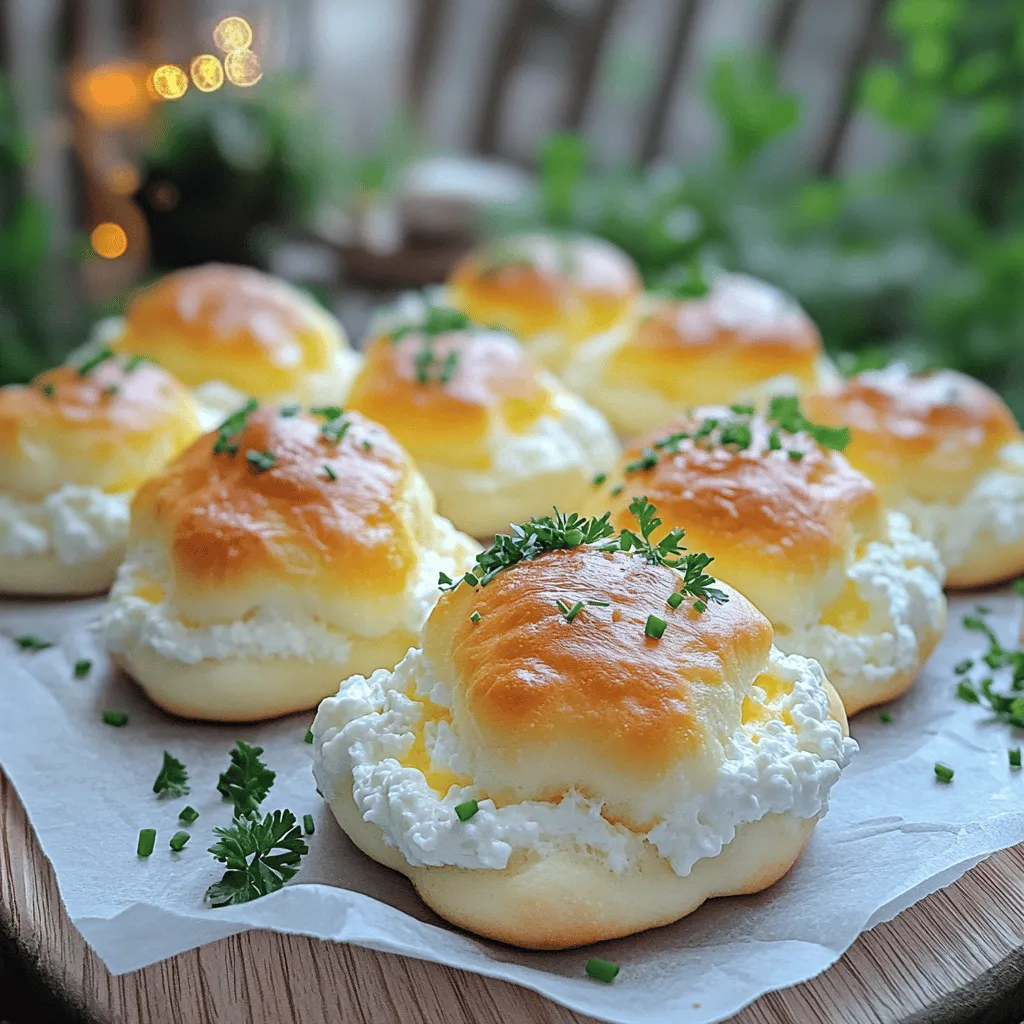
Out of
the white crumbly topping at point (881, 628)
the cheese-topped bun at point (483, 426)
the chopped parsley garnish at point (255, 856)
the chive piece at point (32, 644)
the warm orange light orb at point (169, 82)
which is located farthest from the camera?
the warm orange light orb at point (169, 82)

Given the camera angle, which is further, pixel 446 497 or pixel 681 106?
pixel 681 106

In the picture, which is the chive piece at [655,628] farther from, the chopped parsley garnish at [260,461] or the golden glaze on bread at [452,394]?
the golden glaze on bread at [452,394]

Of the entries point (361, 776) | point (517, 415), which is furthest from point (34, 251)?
point (361, 776)

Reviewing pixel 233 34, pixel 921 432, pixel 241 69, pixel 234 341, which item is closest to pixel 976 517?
pixel 921 432

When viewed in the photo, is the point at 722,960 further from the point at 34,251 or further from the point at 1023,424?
the point at 34,251

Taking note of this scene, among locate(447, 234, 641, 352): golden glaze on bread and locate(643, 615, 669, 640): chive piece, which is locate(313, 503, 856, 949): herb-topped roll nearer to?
locate(643, 615, 669, 640): chive piece

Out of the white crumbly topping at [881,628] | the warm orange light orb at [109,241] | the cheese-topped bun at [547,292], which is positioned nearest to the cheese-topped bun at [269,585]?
the white crumbly topping at [881,628]
